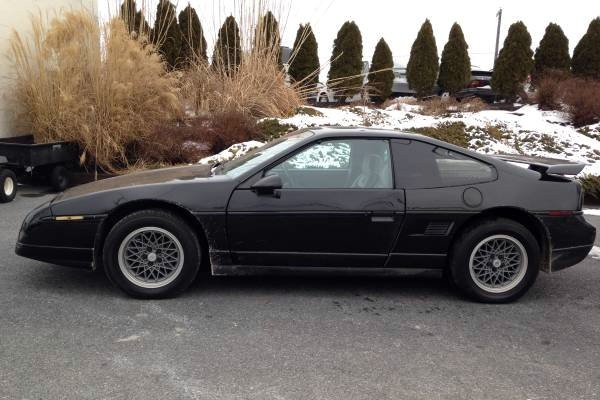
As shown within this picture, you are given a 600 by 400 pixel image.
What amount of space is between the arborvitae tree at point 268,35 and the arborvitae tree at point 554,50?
836 cm

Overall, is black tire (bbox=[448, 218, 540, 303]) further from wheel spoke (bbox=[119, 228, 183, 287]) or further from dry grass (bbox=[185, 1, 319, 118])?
dry grass (bbox=[185, 1, 319, 118])

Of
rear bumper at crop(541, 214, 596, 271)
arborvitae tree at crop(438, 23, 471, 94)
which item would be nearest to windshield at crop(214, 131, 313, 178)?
rear bumper at crop(541, 214, 596, 271)

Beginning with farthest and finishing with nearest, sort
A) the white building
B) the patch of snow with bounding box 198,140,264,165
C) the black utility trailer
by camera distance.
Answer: the white building < the patch of snow with bounding box 198,140,264,165 < the black utility trailer

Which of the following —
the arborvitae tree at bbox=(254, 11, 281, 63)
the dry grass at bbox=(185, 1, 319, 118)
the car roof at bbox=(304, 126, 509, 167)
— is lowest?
the car roof at bbox=(304, 126, 509, 167)

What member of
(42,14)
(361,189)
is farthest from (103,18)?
(361,189)

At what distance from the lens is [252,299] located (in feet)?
13.9

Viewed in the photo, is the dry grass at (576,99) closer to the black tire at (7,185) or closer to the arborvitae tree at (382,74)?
the arborvitae tree at (382,74)

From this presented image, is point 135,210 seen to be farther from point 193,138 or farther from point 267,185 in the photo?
point 193,138

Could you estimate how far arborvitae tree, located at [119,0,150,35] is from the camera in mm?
10617

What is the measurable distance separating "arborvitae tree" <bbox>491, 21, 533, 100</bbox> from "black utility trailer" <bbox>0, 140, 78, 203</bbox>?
479 inches

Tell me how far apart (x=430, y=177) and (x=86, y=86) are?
705 centimetres

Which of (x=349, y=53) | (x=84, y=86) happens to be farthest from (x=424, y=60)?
(x=84, y=86)

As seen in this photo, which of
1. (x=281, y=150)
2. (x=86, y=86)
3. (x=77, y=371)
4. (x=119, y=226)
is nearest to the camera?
(x=77, y=371)

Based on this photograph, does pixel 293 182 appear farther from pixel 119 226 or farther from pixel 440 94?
pixel 440 94
